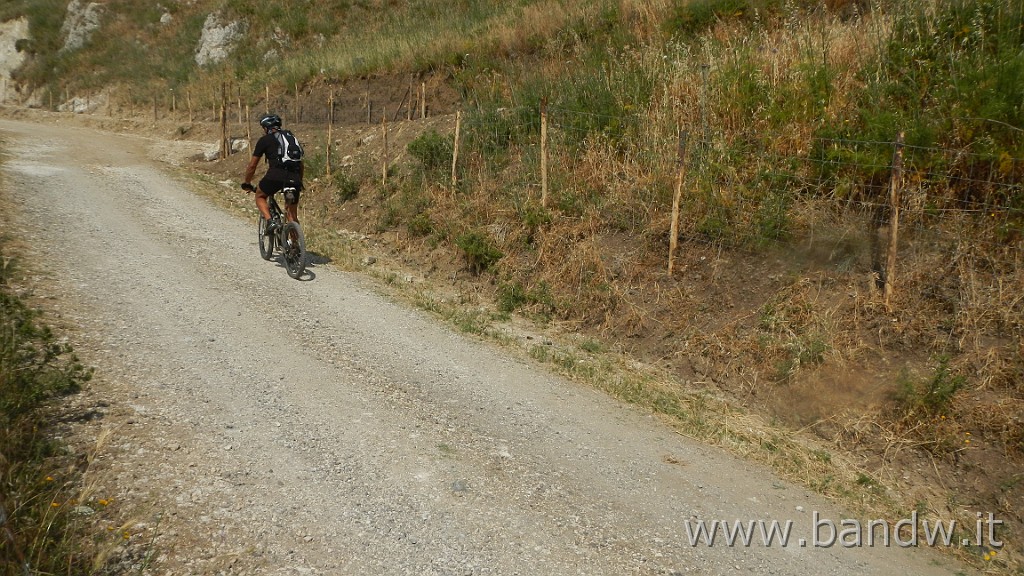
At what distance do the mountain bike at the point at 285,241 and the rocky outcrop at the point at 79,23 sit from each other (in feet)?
137

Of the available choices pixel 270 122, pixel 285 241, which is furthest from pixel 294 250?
pixel 270 122

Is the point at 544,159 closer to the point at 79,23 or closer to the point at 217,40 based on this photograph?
the point at 217,40


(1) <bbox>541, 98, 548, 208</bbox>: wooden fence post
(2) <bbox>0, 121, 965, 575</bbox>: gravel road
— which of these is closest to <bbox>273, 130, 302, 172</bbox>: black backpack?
(2) <bbox>0, 121, 965, 575</bbox>: gravel road

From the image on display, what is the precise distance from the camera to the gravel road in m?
3.97

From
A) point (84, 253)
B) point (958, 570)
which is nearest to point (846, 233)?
point (958, 570)

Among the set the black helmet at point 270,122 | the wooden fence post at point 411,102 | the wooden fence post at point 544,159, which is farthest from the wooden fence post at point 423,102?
the black helmet at point 270,122

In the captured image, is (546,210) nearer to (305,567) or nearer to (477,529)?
(477,529)

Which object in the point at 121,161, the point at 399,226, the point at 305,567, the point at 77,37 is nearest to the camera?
the point at 305,567

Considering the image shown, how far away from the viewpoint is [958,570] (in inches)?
176

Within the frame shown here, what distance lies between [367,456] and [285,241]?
527cm

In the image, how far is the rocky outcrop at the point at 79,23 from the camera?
41812mm

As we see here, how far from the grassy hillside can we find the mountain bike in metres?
1.45

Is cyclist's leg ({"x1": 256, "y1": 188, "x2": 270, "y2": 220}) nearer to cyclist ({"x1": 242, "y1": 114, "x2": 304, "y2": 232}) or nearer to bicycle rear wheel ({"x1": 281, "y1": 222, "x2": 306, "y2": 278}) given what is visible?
cyclist ({"x1": 242, "y1": 114, "x2": 304, "y2": 232})

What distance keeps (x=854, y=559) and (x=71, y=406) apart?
5630 millimetres
